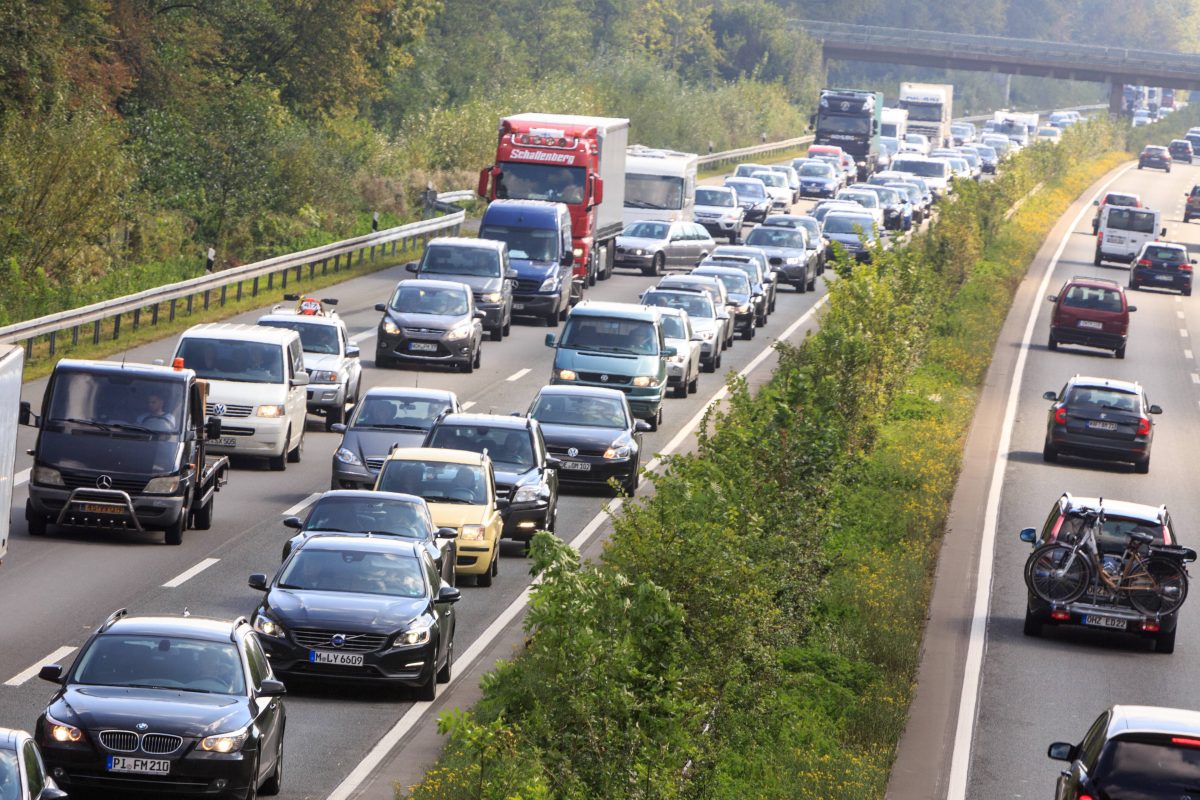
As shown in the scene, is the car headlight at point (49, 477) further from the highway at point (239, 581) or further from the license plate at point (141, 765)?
the license plate at point (141, 765)

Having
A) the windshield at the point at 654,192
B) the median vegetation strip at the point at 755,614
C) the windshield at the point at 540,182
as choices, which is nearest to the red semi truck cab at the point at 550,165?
the windshield at the point at 540,182

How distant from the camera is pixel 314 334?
33406 millimetres

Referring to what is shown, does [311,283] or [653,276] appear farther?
[653,276]

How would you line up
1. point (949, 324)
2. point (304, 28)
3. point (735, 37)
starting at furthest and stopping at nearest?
point (735, 37) → point (304, 28) → point (949, 324)

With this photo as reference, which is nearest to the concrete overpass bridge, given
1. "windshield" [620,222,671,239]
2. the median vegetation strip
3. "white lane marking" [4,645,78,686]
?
"windshield" [620,222,671,239]

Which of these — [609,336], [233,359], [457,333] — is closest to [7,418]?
[233,359]

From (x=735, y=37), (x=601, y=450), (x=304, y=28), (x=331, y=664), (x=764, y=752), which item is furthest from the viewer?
(x=735, y=37)

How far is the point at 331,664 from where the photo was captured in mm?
17734

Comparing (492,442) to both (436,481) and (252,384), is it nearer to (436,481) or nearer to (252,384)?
(436,481)

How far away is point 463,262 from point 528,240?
3.54m

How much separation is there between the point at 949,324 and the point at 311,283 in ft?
47.3

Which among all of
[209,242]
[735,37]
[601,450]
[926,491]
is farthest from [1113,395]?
[735,37]

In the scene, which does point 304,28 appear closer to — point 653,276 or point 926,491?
point 653,276

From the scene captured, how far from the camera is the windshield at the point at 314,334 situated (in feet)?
109
